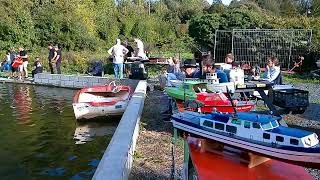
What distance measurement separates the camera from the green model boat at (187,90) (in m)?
9.62

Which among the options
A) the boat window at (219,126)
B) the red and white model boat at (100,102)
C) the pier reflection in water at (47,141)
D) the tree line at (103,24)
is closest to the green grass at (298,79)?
the tree line at (103,24)

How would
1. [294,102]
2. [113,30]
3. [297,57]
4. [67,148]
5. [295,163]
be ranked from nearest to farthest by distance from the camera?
[295,163] < [294,102] < [67,148] < [297,57] < [113,30]

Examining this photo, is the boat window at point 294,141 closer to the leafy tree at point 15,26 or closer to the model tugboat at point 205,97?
the model tugboat at point 205,97

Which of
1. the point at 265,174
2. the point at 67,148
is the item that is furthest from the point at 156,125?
the point at 265,174

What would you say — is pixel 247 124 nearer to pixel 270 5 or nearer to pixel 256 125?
pixel 256 125

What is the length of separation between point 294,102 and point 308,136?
3728 millimetres

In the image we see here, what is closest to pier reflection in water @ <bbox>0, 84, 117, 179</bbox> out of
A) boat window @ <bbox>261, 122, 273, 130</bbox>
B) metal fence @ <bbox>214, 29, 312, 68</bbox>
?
boat window @ <bbox>261, 122, 273, 130</bbox>

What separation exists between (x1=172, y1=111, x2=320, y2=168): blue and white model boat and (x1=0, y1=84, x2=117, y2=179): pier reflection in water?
3.08 m

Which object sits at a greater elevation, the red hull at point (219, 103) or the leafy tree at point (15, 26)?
the leafy tree at point (15, 26)

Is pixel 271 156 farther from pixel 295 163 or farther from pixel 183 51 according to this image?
pixel 183 51

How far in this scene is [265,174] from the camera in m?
4.58

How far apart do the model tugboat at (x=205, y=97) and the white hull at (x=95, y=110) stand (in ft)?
9.86

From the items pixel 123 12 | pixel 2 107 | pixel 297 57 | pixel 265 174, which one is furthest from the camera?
pixel 123 12

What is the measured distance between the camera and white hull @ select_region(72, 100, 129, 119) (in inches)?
502
